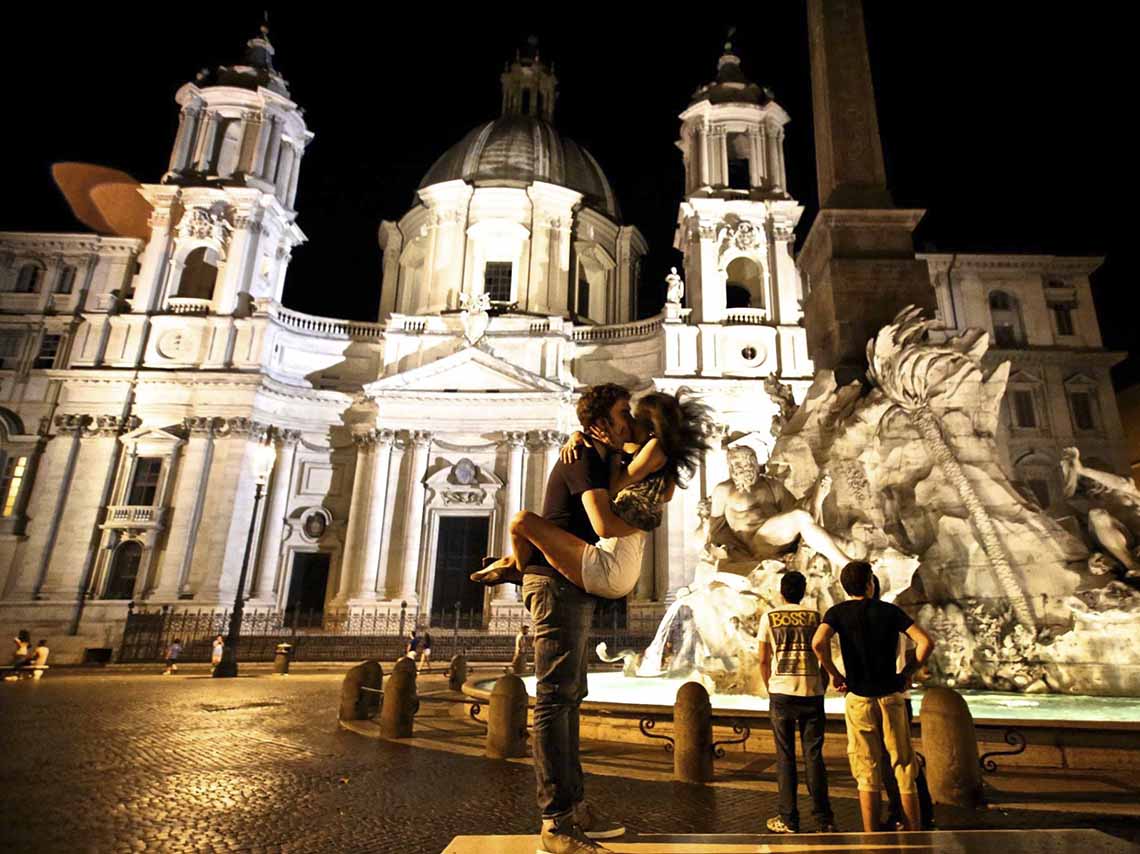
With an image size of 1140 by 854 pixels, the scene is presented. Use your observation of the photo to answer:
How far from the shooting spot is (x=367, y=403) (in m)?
28.1

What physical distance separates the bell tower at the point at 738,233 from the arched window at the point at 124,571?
2204cm

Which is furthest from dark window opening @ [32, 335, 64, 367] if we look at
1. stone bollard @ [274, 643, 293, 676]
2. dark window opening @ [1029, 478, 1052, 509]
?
dark window opening @ [1029, 478, 1052, 509]

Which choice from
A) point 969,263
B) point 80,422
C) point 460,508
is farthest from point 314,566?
point 969,263

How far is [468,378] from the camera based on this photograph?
27344 millimetres

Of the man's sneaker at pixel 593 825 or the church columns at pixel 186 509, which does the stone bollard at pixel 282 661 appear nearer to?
the church columns at pixel 186 509

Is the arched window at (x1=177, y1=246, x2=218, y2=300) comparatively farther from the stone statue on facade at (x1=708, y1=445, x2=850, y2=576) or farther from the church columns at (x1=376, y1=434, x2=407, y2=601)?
the stone statue on facade at (x1=708, y1=445, x2=850, y2=576)

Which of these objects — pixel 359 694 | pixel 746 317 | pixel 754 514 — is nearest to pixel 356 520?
pixel 746 317

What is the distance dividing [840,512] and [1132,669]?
302 cm

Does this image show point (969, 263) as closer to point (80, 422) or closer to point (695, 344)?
point (695, 344)

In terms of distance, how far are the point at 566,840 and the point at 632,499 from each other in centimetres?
127

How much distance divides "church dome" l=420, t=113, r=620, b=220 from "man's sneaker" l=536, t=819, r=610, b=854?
112 feet

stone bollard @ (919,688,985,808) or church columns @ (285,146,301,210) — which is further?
church columns @ (285,146,301,210)

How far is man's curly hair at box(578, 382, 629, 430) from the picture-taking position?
9.21ft

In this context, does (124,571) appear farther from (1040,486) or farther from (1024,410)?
(1024,410)
